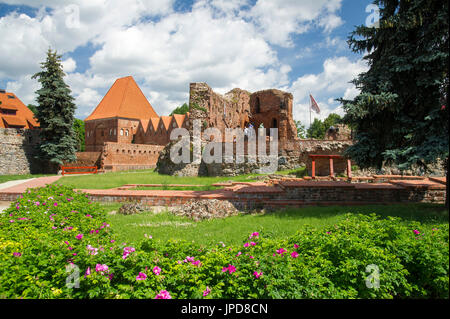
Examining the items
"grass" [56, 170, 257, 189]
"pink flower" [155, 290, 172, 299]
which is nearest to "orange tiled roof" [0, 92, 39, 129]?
"grass" [56, 170, 257, 189]

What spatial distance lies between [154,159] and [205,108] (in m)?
19.1

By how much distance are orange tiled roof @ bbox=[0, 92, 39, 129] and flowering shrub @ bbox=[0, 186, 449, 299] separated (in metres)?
40.2

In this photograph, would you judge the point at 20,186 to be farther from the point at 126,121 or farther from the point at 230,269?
the point at 126,121

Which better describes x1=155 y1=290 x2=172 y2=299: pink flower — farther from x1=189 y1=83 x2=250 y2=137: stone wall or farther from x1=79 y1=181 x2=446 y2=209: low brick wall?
x1=189 y1=83 x2=250 y2=137: stone wall

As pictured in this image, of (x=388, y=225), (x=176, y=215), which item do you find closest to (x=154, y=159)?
(x=176, y=215)

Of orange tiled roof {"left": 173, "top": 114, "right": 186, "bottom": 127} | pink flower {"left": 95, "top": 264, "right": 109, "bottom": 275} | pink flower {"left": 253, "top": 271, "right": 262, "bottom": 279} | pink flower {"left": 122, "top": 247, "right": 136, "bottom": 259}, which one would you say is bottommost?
pink flower {"left": 253, "top": 271, "right": 262, "bottom": 279}

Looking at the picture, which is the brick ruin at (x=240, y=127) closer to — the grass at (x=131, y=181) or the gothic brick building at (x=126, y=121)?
the grass at (x=131, y=181)

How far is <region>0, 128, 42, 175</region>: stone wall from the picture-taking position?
936 inches

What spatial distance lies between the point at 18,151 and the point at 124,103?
24.4 m

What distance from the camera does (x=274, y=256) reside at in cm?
266

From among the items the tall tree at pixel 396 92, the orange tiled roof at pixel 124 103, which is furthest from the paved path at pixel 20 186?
the orange tiled roof at pixel 124 103

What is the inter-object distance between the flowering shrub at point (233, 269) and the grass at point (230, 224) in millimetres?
1500

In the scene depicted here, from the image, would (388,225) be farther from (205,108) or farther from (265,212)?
(205,108)

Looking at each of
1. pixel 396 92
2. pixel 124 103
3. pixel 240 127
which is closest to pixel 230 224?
pixel 396 92
